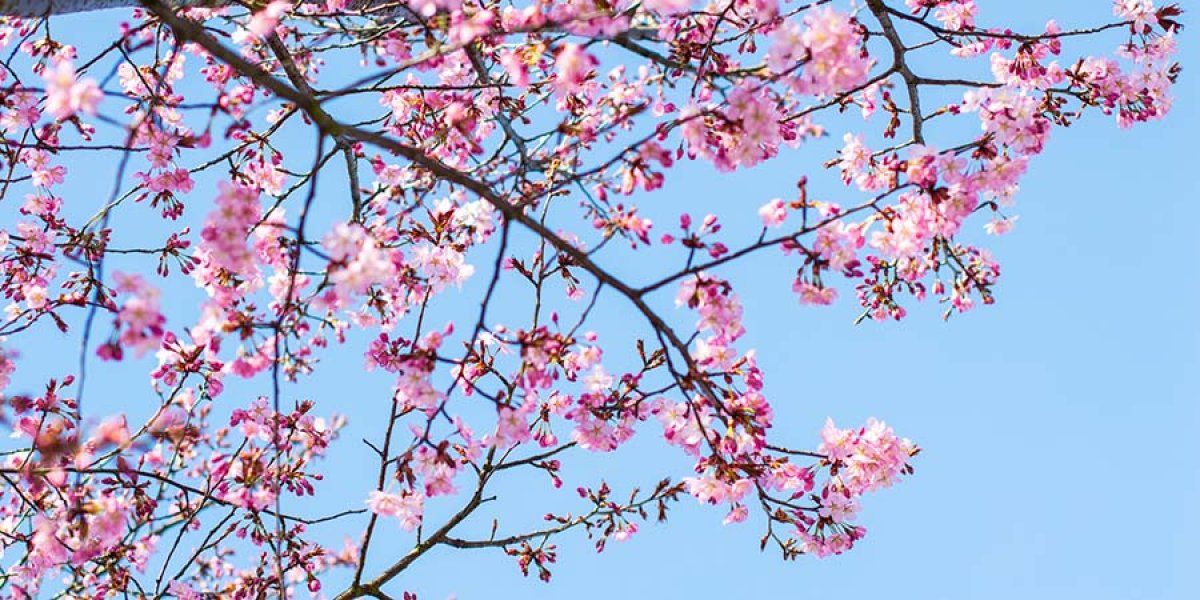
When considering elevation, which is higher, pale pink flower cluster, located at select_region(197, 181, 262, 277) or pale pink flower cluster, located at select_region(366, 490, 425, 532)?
pale pink flower cluster, located at select_region(197, 181, 262, 277)

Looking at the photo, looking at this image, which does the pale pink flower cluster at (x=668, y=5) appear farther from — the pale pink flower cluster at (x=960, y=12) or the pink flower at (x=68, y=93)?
the pale pink flower cluster at (x=960, y=12)

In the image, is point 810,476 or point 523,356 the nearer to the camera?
point 523,356

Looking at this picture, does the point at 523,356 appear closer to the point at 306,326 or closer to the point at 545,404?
the point at 306,326

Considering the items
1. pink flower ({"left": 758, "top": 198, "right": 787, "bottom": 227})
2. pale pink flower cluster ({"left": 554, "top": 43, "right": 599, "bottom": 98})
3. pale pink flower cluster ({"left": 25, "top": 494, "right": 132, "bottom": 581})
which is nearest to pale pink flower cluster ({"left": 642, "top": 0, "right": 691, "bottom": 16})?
pale pink flower cluster ({"left": 554, "top": 43, "right": 599, "bottom": 98})

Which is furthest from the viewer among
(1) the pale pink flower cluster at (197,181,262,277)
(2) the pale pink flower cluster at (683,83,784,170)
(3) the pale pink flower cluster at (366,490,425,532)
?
(3) the pale pink flower cluster at (366,490,425,532)

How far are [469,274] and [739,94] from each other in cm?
133

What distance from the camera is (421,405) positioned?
2809mm

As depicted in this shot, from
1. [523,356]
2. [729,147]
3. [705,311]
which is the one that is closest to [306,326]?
[523,356]

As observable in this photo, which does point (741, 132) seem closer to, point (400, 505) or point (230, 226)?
point (230, 226)

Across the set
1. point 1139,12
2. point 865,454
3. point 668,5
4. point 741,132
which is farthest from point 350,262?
point 1139,12

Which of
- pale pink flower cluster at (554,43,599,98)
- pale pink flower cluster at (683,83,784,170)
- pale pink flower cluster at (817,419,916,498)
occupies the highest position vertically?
pale pink flower cluster at (683,83,784,170)

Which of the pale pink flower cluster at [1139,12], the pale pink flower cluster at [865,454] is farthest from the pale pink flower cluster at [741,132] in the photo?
the pale pink flower cluster at [1139,12]

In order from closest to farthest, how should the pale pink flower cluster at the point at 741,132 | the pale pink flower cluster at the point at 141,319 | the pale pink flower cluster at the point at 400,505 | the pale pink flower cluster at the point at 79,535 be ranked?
the pale pink flower cluster at the point at 141,319 → the pale pink flower cluster at the point at 741,132 → the pale pink flower cluster at the point at 79,535 → the pale pink flower cluster at the point at 400,505

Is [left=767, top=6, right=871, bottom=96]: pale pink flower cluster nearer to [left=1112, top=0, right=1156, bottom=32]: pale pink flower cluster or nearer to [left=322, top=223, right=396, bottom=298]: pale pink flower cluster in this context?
[left=322, top=223, right=396, bottom=298]: pale pink flower cluster
